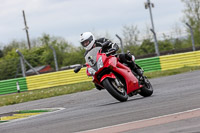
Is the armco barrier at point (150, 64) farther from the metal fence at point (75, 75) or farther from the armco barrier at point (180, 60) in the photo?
the armco barrier at point (180, 60)

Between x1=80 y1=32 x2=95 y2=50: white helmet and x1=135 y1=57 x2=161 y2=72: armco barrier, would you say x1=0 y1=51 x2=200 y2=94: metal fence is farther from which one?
x1=80 y1=32 x2=95 y2=50: white helmet

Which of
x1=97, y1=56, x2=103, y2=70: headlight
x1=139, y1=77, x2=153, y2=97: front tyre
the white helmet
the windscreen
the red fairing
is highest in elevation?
the white helmet

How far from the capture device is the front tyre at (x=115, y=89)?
799 centimetres

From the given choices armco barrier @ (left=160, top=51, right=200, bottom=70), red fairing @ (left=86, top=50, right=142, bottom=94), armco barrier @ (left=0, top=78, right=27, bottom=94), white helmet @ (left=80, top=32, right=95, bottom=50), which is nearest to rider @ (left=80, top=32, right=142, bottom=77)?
white helmet @ (left=80, top=32, right=95, bottom=50)

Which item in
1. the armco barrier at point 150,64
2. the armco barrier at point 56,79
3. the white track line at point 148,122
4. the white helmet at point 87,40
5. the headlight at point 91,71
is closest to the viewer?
the white track line at point 148,122

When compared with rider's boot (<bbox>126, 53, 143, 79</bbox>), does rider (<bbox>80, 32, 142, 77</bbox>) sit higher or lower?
higher

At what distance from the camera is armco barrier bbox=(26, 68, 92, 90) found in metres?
21.5

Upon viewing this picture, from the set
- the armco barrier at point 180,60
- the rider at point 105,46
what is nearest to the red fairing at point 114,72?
the rider at point 105,46

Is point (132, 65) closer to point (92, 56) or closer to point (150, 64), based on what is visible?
point (92, 56)

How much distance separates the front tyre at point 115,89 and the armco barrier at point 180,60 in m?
12.8

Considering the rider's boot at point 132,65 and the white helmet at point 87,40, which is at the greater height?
the white helmet at point 87,40

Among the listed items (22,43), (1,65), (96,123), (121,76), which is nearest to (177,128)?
(96,123)

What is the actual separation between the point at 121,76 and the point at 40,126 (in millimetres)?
2754

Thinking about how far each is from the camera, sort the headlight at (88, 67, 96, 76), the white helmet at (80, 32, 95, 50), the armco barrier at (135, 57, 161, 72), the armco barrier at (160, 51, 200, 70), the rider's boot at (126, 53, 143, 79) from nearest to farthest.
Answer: the headlight at (88, 67, 96, 76)
the white helmet at (80, 32, 95, 50)
the rider's boot at (126, 53, 143, 79)
the armco barrier at (160, 51, 200, 70)
the armco barrier at (135, 57, 161, 72)
